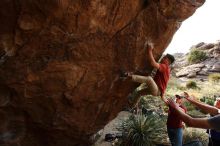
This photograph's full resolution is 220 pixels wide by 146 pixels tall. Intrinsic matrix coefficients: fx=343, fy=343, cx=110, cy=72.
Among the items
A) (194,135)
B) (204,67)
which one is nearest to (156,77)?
(194,135)

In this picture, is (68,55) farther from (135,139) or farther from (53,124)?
(135,139)

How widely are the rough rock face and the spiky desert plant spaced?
12.2 ft

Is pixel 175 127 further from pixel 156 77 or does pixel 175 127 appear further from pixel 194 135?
pixel 194 135

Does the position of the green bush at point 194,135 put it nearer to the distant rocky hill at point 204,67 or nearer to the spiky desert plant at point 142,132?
the spiky desert plant at point 142,132

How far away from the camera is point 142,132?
1331 cm

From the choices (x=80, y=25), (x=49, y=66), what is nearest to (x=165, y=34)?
(x=80, y=25)

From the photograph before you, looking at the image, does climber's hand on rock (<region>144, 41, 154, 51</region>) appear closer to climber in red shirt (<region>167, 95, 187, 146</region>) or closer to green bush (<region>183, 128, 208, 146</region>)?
climber in red shirt (<region>167, 95, 187, 146</region>)

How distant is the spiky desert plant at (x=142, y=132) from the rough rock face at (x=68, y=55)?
146 inches

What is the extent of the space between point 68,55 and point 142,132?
6.30 m

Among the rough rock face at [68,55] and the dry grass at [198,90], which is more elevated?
the dry grass at [198,90]

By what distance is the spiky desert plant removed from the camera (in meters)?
13.1

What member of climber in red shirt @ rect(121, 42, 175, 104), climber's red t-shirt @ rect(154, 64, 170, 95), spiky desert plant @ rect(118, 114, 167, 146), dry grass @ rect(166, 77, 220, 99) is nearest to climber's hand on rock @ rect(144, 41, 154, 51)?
climber in red shirt @ rect(121, 42, 175, 104)

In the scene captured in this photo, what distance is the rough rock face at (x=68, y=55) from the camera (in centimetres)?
750

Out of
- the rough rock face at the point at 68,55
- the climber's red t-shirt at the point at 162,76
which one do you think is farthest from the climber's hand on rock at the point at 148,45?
the climber's red t-shirt at the point at 162,76
